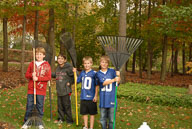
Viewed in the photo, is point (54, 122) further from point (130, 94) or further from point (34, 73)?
point (130, 94)

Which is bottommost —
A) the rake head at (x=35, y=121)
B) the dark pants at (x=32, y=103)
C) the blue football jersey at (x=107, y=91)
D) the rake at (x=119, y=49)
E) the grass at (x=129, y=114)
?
the grass at (x=129, y=114)

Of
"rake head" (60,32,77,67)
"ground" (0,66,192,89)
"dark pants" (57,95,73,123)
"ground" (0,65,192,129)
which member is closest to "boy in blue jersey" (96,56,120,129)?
"rake head" (60,32,77,67)

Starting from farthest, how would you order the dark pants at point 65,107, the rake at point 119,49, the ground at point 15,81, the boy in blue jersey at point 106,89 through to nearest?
the ground at point 15,81 → the dark pants at point 65,107 → the boy in blue jersey at point 106,89 → the rake at point 119,49

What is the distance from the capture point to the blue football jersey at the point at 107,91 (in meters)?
4.89

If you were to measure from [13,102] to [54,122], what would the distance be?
2695 mm

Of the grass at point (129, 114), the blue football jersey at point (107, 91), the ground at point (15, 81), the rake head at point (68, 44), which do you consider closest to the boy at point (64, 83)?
the rake head at point (68, 44)

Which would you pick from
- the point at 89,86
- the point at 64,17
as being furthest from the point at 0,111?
the point at 64,17

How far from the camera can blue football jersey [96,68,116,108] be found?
4.89 meters

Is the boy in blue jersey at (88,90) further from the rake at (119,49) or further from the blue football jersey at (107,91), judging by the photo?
the rake at (119,49)

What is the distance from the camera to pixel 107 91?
4.90 m

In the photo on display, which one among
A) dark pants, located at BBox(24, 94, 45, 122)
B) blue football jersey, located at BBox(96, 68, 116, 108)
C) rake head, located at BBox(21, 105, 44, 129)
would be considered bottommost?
rake head, located at BBox(21, 105, 44, 129)

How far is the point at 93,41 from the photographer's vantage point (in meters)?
23.1

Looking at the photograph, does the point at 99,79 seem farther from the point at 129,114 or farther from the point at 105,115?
the point at 129,114

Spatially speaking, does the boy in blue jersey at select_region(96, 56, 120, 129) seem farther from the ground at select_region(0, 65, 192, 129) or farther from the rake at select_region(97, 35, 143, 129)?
the ground at select_region(0, 65, 192, 129)
